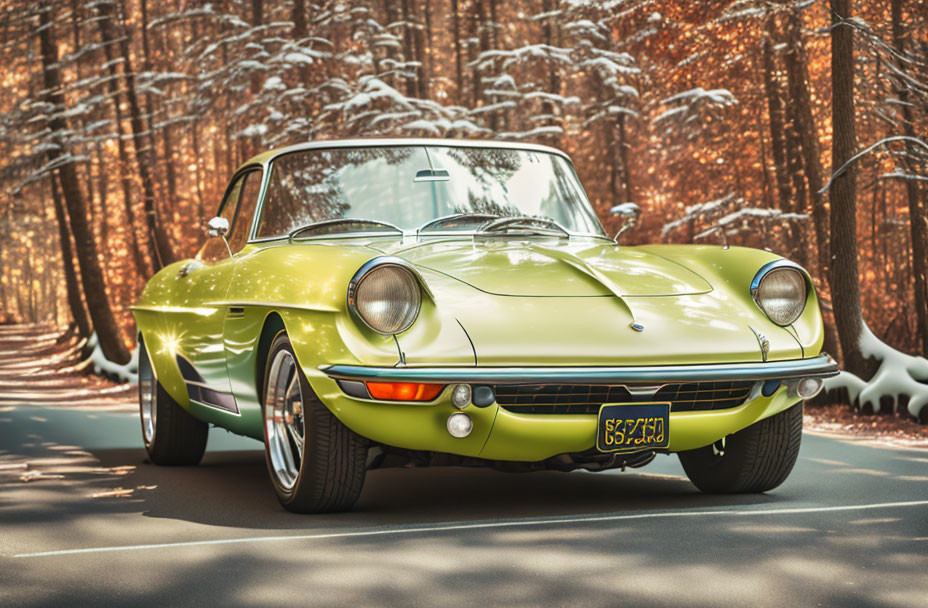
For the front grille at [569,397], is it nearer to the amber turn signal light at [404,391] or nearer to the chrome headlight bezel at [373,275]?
the amber turn signal light at [404,391]

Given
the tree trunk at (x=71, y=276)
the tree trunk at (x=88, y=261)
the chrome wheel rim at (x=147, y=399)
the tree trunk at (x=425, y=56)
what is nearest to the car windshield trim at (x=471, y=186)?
the chrome wheel rim at (x=147, y=399)

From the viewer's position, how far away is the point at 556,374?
14.9ft

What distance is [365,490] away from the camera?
5.75 meters

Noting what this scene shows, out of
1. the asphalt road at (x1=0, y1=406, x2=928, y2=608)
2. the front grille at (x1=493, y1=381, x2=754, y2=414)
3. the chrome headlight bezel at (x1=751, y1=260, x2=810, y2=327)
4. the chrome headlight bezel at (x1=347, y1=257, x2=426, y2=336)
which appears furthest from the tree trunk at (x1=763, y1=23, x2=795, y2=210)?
the chrome headlight bezel at (x1=347, y1=257, x2=426, y2=336)

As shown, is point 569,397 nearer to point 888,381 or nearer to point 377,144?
point 377,144

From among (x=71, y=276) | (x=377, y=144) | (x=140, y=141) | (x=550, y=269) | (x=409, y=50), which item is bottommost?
(x=550, y=269)

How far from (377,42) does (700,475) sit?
1507cm

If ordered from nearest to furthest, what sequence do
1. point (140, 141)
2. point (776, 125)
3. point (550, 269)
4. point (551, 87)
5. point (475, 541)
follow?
1. point (475, 541)
2. point (550, 269)
3. point (776, 125)
4. point (551, 87)
5. point (140, 141)

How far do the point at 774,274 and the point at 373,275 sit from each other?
1.92 meters

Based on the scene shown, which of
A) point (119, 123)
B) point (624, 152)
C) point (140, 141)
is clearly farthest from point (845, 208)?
point (119, 123)

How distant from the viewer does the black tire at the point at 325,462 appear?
470cm

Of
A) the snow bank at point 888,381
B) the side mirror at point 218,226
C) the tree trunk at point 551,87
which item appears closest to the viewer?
the side mirror at point 218,226

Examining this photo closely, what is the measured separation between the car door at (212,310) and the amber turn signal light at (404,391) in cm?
152

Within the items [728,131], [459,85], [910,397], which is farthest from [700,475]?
[459,85]
